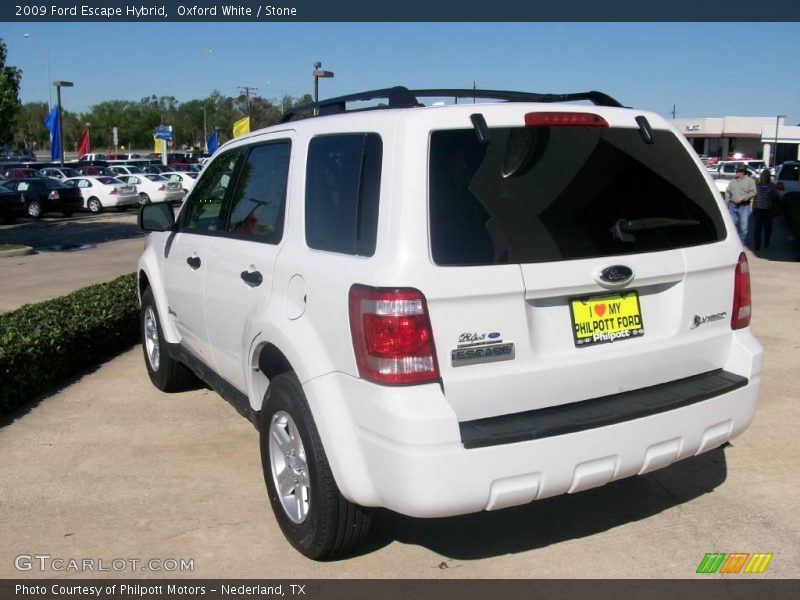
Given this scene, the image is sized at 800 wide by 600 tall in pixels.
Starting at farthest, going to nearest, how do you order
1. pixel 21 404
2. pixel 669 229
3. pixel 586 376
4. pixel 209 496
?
pixel 21 404 → pixel 209 496 → pixel 669 229 → pixel 586 376

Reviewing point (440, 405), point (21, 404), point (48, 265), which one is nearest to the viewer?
point (440, 405)

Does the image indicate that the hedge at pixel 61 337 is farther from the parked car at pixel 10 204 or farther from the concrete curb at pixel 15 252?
the parked car at pixel 10 204

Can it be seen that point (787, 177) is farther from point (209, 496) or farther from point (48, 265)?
point (209, 496)

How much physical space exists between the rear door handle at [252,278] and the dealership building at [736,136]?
2511 inches

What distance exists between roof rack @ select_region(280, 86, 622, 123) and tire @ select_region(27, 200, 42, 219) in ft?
86.1

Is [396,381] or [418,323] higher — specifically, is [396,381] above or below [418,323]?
below

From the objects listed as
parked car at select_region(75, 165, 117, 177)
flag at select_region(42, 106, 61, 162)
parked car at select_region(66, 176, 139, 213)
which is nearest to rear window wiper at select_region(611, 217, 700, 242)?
parked car at select_region(66, 176, 139, 213)

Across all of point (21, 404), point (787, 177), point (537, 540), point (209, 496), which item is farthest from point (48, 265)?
point (787, 177)

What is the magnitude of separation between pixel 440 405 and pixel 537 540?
4.14 feet

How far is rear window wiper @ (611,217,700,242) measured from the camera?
134 inches

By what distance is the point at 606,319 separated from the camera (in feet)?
10.9

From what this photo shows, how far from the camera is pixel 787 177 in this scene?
2545 centimetres

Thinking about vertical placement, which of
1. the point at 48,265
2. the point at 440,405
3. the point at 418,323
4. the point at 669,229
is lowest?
the point at 48,265
